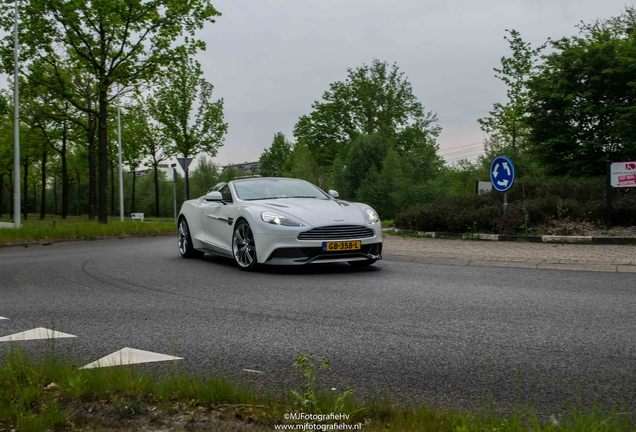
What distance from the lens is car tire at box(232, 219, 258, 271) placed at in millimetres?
9148

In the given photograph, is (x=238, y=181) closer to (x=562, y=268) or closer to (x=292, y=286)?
(x=292, y=286)

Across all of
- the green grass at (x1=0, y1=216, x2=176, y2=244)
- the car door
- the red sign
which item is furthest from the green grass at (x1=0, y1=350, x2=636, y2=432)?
the green grass at (x1=0, y1=216, x2=176, y2=244)

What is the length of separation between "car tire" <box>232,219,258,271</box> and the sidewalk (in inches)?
122

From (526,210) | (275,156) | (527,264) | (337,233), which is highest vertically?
(275,156)

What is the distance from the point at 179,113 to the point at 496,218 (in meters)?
33.5

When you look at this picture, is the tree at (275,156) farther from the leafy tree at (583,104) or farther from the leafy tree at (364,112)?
the leafy tree at (583,104)

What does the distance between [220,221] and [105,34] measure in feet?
53.9

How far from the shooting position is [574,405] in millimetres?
3207

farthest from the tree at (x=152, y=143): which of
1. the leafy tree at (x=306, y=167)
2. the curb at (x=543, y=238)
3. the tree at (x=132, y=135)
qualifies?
the curb at (x=543, y=238)

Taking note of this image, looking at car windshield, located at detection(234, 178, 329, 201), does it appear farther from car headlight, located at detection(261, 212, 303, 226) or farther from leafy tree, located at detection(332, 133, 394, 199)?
leafy tree, located at detection(332, 133, 394, 199)

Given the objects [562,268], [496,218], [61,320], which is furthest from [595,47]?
[61,320]

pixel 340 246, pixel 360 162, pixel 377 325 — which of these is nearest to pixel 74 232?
pixel 340 246

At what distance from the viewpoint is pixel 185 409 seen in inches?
118

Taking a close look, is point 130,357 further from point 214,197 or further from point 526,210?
point 526,210
